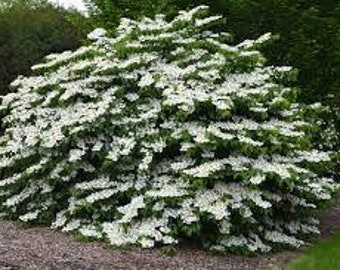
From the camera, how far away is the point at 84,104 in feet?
32.1

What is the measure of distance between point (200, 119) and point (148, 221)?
1.34m

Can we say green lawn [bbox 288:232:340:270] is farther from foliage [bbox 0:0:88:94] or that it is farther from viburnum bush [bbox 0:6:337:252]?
foliage [bbox 0:0:88:94]

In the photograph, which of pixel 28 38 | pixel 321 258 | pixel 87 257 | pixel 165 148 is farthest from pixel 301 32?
pixel 28 38

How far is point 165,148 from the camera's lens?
927 cm

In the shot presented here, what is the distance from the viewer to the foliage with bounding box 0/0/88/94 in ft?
47.7

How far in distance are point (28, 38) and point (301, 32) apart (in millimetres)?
5755

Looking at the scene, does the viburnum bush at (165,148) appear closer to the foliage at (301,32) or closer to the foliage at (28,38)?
the foliage at (301,32)

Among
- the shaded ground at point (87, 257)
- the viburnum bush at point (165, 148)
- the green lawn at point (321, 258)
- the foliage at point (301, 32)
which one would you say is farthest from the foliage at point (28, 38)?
the green lawn at point (321, 258)

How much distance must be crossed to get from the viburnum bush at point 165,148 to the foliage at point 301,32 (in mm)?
989

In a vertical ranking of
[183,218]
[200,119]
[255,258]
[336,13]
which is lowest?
[255,258]

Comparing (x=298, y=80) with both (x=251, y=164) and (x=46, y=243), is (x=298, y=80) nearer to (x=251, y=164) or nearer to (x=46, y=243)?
(x=251, y=164)

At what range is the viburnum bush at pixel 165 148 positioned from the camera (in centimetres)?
874

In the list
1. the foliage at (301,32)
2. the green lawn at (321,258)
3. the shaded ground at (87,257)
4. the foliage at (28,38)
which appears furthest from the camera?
the foliage at (28,38)

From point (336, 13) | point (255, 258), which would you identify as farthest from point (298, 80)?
point (255, 258)
